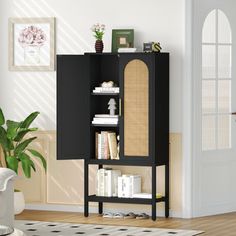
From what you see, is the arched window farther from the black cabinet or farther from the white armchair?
the white armchair

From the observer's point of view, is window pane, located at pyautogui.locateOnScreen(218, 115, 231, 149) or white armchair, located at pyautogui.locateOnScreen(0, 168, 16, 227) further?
window pane, located at pyautogui.locateOnScreen(218, 115, 231, 149)

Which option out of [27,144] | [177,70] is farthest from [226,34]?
[27,144]

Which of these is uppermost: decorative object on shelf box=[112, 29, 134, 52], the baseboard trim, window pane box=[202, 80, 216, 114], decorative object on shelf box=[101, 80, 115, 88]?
decorative object on shelf box=[112, 29, 134, 52]

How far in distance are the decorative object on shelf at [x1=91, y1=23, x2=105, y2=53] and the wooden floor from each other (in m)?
1.60

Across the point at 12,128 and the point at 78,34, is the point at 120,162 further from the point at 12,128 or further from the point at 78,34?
the point at 78,34

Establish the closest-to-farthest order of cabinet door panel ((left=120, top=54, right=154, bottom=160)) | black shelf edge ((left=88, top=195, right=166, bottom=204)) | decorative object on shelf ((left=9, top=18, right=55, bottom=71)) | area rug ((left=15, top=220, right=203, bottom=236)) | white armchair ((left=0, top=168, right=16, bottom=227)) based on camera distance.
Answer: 1. white armchair ((left=0, top=168, right=16, bottom=227))
2. area rug ((left=15, top=220, right=203, bottom=236))
3. cabinet door panel ((left=120, top=54, right=154, bottom=160))
4. black shelf edge ((left=88, top=195, right=166, bottom=204))
5. decorative object on shelf ((left=9, top=18, right=55, bottom=71))

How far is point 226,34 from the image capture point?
8.30m

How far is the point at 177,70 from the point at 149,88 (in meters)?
0.42

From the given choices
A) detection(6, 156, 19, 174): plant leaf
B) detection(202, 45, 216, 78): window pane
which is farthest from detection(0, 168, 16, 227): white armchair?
detection(202, 45, 216, 78): window pane

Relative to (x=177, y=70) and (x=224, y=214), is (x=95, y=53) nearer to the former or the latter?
(x=177, y=70)

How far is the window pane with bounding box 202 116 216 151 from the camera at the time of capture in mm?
8164

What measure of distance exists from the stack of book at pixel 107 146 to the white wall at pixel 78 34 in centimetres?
57

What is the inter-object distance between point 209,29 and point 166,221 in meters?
1.88

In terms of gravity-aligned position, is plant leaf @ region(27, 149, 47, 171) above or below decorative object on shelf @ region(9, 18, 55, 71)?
below
